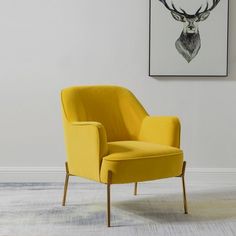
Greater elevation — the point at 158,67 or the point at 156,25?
the point at 156,25

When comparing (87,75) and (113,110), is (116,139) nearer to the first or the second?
(113,110)

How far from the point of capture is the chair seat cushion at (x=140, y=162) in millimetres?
2830

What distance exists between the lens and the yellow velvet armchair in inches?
113

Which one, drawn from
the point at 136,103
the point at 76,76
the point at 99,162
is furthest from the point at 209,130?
the point at 99,162

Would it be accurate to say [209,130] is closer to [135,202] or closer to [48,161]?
[135,202]

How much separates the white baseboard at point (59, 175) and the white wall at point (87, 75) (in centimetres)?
5

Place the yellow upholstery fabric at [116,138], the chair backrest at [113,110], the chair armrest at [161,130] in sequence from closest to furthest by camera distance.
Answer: the yellow upholstery fabric at [116,138] < the chair armrest at [161,130] < the chair backrest at [113,110]

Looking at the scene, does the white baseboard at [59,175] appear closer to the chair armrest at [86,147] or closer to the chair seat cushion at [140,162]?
the chair armrest at [86,147]

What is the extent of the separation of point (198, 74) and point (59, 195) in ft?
4.95

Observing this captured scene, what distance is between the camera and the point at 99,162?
288 cm

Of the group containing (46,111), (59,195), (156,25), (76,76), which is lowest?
(59,195)

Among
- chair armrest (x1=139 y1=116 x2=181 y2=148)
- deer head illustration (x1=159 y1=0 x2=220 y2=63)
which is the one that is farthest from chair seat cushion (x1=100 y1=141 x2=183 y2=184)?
deer head illustration (x1=159 y1=0 x2=220 y2=63)

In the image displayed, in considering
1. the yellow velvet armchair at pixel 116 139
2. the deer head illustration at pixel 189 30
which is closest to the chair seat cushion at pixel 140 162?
the yellow velvet armchair at pixel 116 139

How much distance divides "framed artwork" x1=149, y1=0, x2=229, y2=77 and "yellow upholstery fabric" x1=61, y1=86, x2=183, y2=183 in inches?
27.3
